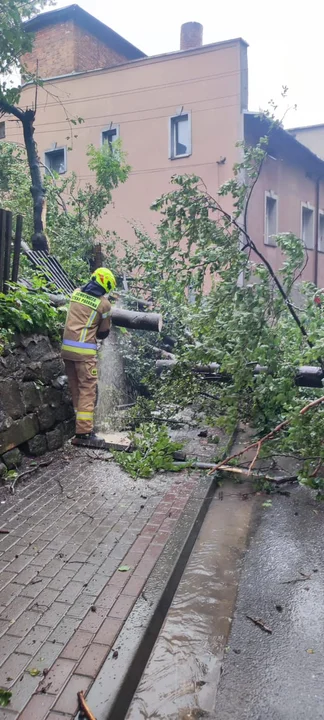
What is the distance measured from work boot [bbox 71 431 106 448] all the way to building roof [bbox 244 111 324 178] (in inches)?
489

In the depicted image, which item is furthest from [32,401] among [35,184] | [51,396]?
[35,184]

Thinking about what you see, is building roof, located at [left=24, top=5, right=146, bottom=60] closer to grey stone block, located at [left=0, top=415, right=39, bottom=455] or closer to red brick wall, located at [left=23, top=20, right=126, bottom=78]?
red brick wall, located at [left=23, top=20, right=126, bottom=78]

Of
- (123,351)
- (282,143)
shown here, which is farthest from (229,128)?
(123,351)

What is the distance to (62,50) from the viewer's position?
20688 millimetres

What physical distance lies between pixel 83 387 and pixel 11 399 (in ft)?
3.17

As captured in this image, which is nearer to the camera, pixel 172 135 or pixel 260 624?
pixel 260 624

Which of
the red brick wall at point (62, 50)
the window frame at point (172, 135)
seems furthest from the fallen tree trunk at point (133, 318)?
the red brick wall at point (62, 50)

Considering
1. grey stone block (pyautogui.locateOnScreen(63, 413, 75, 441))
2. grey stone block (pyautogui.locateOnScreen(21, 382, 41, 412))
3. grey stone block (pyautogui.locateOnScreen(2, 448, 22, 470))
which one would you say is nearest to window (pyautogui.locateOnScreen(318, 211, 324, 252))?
grey stone block (pyautogui.locateOnScreen(63, 413, 75, 441))

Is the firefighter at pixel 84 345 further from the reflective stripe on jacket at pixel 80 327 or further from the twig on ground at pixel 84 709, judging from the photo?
the twig on ground at pixel 84 709

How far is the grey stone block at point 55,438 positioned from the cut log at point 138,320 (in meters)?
1.51

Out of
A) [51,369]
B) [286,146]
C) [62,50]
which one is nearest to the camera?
[51,369]

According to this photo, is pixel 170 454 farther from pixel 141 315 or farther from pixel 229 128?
pixel 229 128

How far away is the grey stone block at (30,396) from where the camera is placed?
5195mm

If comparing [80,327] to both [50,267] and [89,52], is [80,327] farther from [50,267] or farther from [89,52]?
[89,52]
